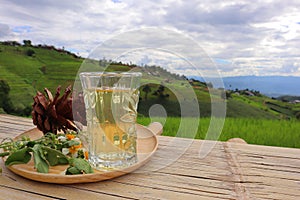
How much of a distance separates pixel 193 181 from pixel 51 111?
437 millimetres

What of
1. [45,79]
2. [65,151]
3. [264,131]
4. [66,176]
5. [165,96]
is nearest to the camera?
[66,176]

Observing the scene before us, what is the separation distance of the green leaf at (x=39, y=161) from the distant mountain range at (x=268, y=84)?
1174 mm

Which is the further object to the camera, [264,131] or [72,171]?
[264,131]

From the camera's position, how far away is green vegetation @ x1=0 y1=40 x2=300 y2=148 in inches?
34.5

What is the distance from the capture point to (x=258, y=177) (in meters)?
0.64

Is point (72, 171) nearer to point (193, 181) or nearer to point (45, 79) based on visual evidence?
point (193, 181)

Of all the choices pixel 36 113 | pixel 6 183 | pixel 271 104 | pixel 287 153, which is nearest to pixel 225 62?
pixel 271 104

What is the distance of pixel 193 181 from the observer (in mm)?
598

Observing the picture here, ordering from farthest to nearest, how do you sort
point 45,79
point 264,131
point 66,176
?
point 45,79 → point 264,131 → point 66,176

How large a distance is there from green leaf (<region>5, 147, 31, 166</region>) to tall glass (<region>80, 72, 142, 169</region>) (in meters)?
0.14

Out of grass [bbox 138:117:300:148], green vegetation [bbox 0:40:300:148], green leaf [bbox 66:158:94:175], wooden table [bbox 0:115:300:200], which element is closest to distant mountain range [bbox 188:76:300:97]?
green vegetation [bbox 0:40:300:148]

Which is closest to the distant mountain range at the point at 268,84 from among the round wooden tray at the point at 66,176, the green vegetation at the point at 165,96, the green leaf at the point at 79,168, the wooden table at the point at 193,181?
the green vegetation at the point at 165,96

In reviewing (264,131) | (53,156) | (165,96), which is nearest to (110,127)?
(53,156)

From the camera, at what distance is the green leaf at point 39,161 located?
58 centimetres
